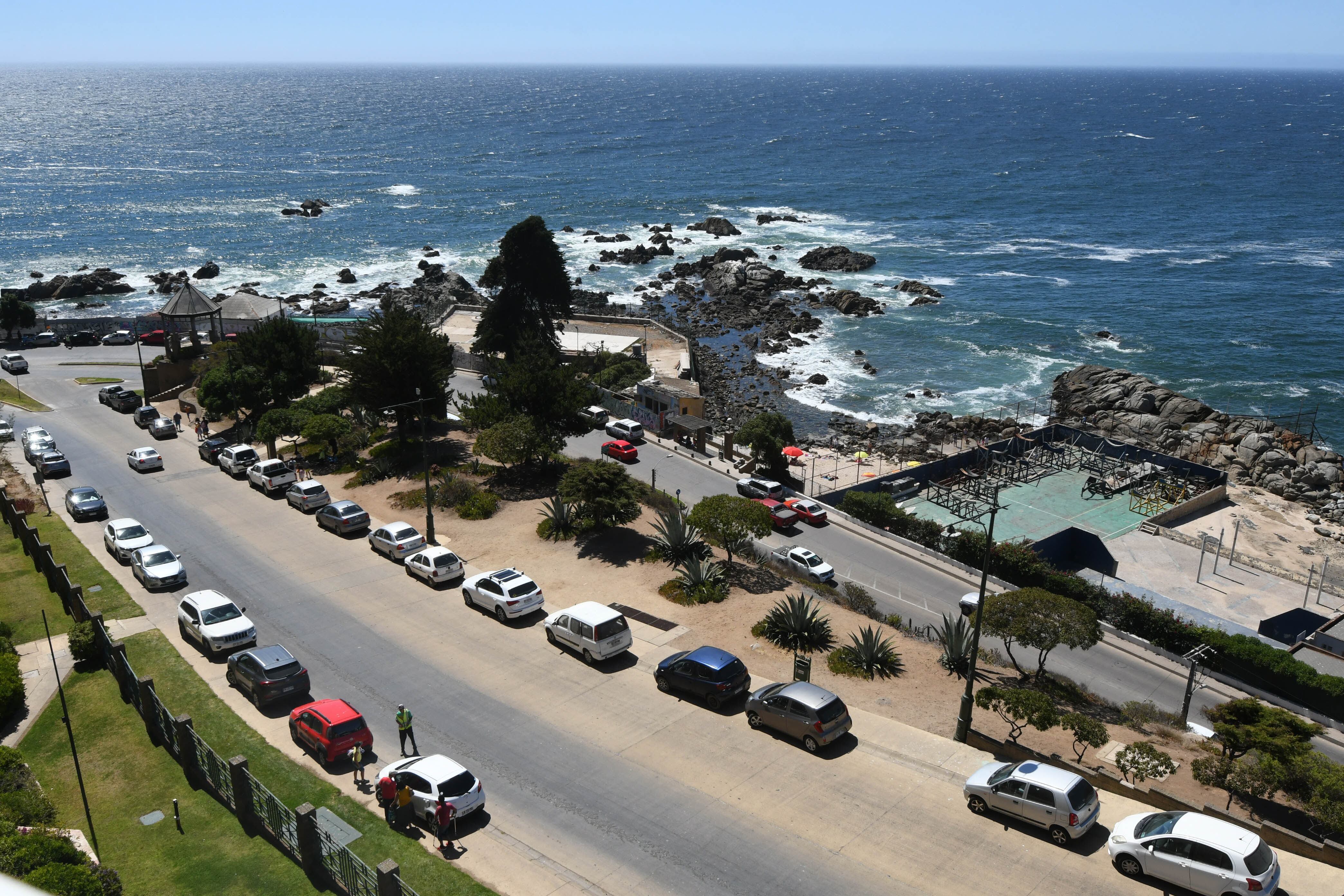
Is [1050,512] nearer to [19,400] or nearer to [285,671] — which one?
[285,671]

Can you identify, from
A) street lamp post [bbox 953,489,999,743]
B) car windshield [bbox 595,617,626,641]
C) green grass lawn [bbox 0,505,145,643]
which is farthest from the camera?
green grass lawn [bbox 0,505,145,643]

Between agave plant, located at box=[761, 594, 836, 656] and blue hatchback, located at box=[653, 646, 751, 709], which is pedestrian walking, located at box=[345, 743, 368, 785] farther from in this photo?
agave plant, located at box=[761, 594, 836, 656]

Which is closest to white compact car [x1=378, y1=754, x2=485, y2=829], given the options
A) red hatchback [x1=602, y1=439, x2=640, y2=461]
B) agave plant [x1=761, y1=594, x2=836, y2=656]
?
agave plant [x1=761, y1=594, x2=836, y2=656]

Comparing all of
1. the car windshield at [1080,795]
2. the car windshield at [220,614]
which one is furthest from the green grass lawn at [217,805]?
the car windshield at [1080,795]

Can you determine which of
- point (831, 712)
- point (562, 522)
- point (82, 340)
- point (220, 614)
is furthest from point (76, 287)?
point (831, 712)

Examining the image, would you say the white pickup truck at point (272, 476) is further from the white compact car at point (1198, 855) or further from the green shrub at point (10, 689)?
the white compact car at point (1198, 855)

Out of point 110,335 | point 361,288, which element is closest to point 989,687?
point 110,335
